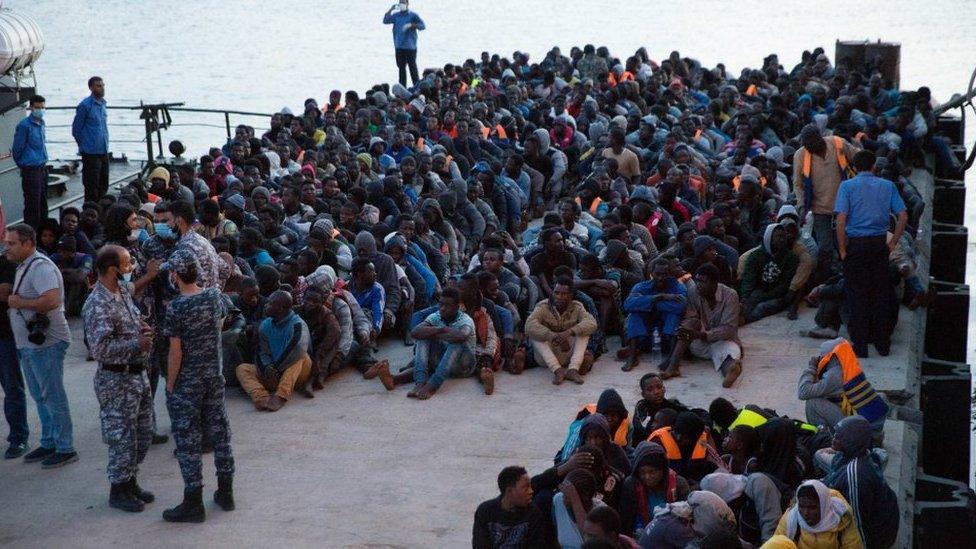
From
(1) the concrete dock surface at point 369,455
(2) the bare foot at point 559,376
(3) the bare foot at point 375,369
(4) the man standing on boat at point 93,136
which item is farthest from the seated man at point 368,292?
(4) the man standing on boat at point 93,136

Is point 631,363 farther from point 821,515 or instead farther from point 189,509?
point 189,509

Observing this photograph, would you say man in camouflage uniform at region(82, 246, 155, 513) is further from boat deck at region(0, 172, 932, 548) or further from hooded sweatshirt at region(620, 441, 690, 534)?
hooded sweatshirt at region(620, 441, 690, 534)

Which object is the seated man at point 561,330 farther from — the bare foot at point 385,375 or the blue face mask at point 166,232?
the blue face mask at point 166,232

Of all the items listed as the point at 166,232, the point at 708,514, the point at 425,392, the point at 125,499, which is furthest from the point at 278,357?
the point at 708,514

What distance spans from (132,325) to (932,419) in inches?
266

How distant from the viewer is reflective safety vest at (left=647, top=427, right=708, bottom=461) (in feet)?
25.8

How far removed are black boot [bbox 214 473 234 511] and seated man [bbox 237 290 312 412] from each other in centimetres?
187

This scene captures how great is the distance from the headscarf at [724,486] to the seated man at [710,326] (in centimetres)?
A: 286

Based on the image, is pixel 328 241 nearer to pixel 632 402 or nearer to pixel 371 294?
pixel 371 294

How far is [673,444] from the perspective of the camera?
7914 mm

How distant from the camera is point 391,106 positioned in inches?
768

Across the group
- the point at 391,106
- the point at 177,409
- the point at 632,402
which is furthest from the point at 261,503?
the point at 391,106

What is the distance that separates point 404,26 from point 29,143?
1095cm

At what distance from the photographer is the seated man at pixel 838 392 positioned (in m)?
8.59
